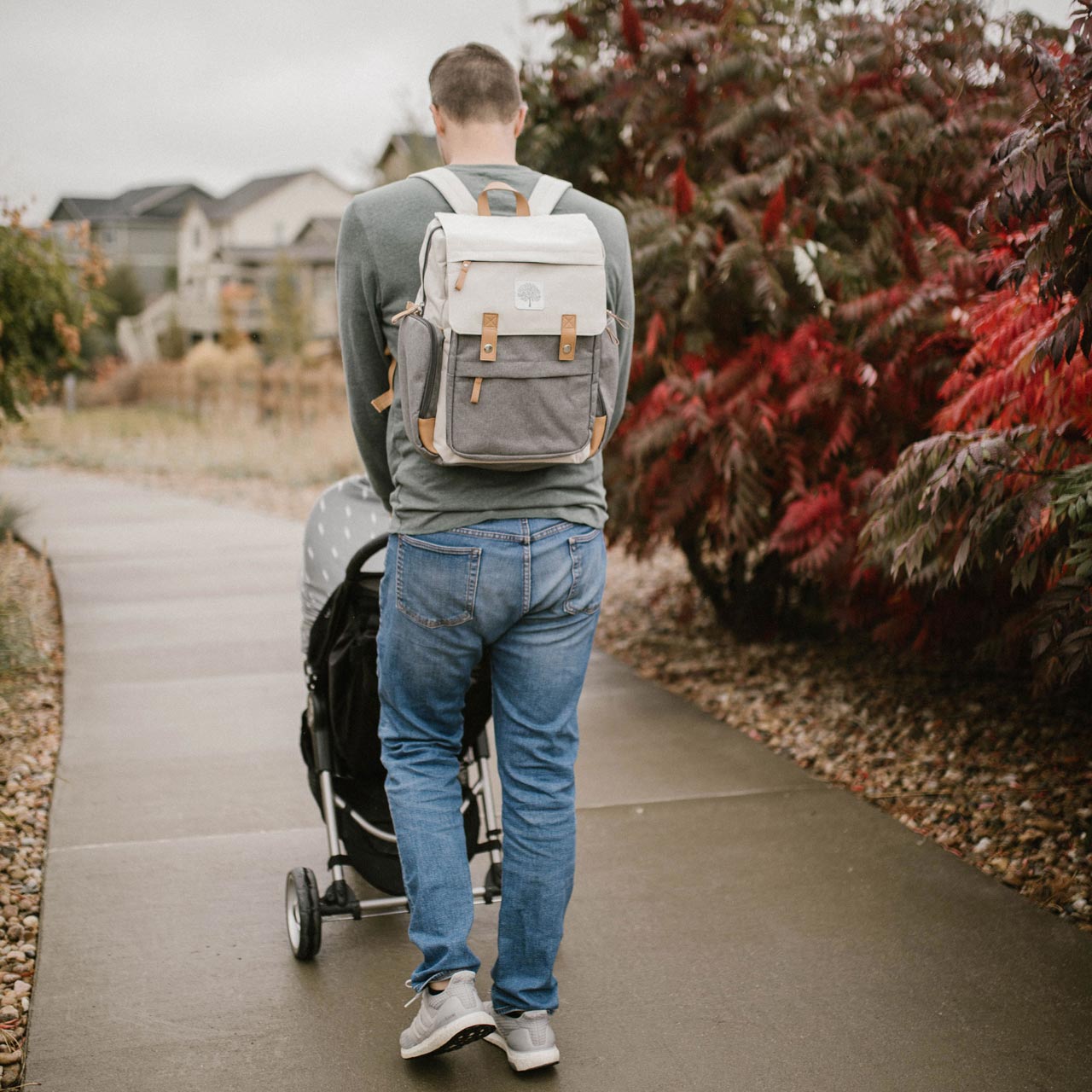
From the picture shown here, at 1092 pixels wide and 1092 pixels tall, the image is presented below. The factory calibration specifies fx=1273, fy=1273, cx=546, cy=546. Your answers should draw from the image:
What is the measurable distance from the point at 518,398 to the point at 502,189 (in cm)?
49

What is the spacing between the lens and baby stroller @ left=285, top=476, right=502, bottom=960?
3389mm

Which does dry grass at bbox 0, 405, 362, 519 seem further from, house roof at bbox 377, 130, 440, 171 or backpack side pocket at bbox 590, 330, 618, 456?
backpack side pocket at bbox 590, 330, 618, 456

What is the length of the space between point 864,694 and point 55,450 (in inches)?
706

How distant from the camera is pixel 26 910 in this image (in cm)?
381

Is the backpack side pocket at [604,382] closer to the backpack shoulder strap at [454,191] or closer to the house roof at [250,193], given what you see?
the backpack shoulder strap at [454,191]

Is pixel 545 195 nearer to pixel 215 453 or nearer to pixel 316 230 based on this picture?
pixel 215 453

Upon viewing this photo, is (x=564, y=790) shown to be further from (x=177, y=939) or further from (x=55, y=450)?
(x=55, y=450)

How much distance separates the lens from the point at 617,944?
358 centimetres

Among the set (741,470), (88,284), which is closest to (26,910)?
(741,470)

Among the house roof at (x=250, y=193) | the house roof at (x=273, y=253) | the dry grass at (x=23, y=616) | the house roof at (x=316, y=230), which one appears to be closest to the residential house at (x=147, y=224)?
the house roof at (x=250, y=193)

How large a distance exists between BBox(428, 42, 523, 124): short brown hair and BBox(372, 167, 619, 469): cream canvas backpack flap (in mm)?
236

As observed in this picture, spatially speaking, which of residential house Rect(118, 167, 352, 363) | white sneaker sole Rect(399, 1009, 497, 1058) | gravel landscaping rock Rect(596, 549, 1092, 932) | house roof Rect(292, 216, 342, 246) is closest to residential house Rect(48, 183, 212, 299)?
residential house Rect(118, 167, 352, 363)

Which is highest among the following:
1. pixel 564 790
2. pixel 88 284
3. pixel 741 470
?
pixel 88 284

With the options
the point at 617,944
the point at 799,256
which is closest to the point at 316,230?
the point at 799,256
